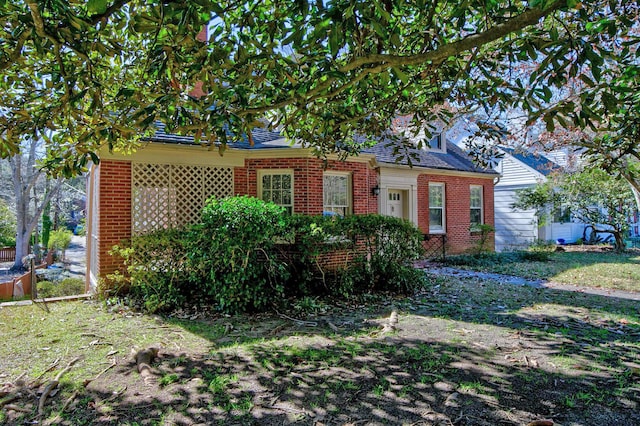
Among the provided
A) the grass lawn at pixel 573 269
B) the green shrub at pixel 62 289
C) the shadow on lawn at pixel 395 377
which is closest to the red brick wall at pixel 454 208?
the grass lawn at pixel 573 269

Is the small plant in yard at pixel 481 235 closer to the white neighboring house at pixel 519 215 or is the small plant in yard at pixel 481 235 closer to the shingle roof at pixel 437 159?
the shingle roof at pixel 437 159

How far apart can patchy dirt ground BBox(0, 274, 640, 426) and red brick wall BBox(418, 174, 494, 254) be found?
7972 millimetres

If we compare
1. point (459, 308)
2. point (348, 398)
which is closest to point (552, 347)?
point (459, 308)

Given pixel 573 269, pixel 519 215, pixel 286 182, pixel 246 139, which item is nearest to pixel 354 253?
pixel 286 182

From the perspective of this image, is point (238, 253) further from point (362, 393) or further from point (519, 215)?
point (519, 215)

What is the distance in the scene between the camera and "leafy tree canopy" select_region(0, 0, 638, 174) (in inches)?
118

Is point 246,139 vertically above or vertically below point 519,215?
above

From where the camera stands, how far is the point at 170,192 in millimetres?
8406

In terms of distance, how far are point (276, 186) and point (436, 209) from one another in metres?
7.72

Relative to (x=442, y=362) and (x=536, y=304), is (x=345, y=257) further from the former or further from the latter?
(x=442, y=362)

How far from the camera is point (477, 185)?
1638 cm

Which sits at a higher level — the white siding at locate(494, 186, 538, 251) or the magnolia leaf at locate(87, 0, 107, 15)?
the magnolia leaf at locate(87, 0, 107, 15)

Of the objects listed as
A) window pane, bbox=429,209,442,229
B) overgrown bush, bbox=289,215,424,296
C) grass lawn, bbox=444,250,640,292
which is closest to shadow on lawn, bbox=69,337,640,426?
overgrown bush, bbox=289,215,424,296

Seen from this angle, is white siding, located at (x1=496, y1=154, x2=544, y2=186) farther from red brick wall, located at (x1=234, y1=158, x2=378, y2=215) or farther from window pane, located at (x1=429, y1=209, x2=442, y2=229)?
red brick wall, located at (x1=234, y1=158, x2=378, y2=215)
